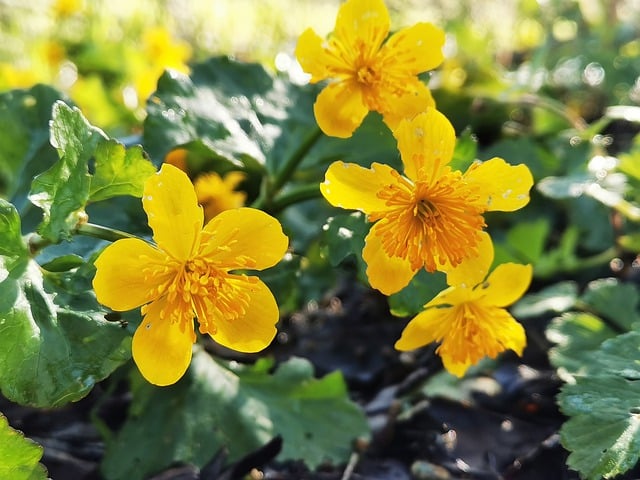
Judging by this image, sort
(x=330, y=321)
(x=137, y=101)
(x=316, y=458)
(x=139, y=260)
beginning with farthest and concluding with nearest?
(x=137, y=101), (x=330, y=321), (x=316, y=458), (x=139, y=260)

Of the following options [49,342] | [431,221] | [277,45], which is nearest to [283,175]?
[431,221]

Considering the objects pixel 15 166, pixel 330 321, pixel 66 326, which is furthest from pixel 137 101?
pixel 66 326

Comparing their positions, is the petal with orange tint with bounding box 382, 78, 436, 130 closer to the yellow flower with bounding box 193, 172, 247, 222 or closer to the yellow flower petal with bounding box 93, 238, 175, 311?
the yellow flower petal with bounding box 93, 238, 175, 311

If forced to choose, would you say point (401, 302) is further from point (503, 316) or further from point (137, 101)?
point (137, 101)

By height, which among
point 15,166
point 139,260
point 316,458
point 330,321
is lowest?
point 330,321

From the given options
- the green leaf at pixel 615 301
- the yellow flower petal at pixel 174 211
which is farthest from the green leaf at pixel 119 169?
the green leaf at pixel 615 301

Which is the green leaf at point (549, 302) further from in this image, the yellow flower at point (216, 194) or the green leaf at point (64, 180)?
the green leaf at point (64, 180)

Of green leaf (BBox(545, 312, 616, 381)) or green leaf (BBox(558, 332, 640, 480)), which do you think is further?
green leaf (BBox(545, 312, 616, 381))

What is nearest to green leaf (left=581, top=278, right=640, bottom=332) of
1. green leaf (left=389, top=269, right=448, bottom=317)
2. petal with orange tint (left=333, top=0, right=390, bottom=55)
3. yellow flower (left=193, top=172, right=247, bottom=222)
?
green leaf (left=389, top=269, right=448, bottom=317)
